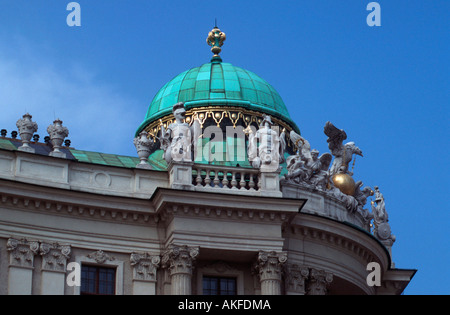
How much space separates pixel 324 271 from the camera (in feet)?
123

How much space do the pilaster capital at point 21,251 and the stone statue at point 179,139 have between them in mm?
5223

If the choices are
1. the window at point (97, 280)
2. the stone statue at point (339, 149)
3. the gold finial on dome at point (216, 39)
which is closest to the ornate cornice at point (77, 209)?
the window at point (97, 280)

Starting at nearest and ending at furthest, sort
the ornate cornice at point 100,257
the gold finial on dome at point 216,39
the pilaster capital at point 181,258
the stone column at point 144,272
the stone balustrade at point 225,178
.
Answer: the pilaster capital at point 181,258
the ornate cornice at point 100,257
the stone column at point 144,272
the stone balustrade at point 225,178
the gold finial on dome at point 216,39

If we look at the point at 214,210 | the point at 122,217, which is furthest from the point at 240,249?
the point at 122,217

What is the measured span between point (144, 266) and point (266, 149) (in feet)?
17.9

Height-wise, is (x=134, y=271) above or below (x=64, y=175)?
below

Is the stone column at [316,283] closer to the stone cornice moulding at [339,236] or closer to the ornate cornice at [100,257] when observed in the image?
the stone cornice moulding at [339,236]

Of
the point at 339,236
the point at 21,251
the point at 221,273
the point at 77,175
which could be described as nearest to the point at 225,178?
the point at 221,273

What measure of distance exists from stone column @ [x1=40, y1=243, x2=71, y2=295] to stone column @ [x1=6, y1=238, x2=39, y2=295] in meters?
0.34

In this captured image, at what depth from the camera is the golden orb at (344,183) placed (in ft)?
132

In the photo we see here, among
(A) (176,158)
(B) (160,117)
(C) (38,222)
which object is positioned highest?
(B) (160,117)

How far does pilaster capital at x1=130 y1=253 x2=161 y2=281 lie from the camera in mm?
35219
